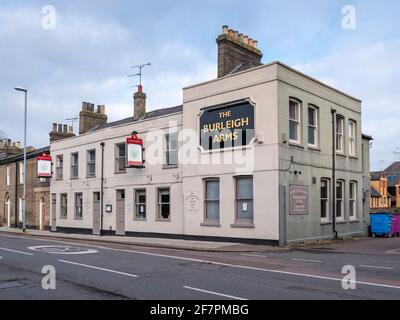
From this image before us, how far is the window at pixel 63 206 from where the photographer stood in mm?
33188

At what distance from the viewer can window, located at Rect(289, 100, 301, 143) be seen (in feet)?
69.8

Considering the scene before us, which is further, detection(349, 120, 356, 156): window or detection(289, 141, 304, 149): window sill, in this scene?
detection(349, 120, 356, 156): window

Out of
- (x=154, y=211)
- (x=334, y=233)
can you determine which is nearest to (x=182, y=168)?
(x=154, y=211)

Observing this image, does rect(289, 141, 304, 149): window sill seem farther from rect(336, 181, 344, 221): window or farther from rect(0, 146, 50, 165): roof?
rect(0, 146, 50, 165): roof

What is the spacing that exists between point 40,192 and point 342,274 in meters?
29.4

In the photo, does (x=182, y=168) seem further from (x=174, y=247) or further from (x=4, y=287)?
(x=4, y=287)

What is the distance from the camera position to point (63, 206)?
110 feet

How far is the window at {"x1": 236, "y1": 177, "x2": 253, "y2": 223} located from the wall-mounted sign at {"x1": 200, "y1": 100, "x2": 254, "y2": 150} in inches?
68.4

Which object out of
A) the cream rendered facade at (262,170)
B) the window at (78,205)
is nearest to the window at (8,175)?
the window at (78,205)

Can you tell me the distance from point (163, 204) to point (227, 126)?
644cm

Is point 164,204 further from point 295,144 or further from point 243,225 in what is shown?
point 295,144

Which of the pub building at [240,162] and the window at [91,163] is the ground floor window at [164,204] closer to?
→ the pub building at [240,162]

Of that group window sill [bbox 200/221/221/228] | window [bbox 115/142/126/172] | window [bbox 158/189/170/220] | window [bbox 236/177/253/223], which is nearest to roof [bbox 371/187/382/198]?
window [bbox 115/142/126/172]

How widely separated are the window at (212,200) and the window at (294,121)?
431 cm
